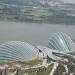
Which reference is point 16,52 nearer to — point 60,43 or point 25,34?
point 60,43

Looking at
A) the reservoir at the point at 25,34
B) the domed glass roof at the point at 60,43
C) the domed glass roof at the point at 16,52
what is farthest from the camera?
the reservoir at the point at 25,34

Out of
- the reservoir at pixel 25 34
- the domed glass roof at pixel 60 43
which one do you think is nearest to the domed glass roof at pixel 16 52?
the domed glass roof at pixel 60 43

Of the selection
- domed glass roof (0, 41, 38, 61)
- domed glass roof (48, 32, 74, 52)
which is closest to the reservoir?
domed glass roof (48, 32, 74, 52)

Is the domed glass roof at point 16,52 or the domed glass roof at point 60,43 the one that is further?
the domed glass roof at point 60,43

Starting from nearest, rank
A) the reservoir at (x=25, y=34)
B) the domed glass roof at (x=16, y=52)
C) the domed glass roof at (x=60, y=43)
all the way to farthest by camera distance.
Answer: the domed glass roof at (x=16, y=52)
the domed glass roof at (x=60, y=43)
the reservoir at (x=25, y=34)

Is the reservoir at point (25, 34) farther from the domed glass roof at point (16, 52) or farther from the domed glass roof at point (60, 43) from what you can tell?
the domed glass roof at point (16, 52)

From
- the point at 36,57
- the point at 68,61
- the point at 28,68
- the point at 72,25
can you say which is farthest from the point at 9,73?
the point at 72,25

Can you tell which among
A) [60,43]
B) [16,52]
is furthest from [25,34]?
[16,52]

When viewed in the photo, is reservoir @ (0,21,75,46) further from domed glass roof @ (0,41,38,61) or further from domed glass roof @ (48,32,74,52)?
domed glass roof @ (0,41,38,61)
